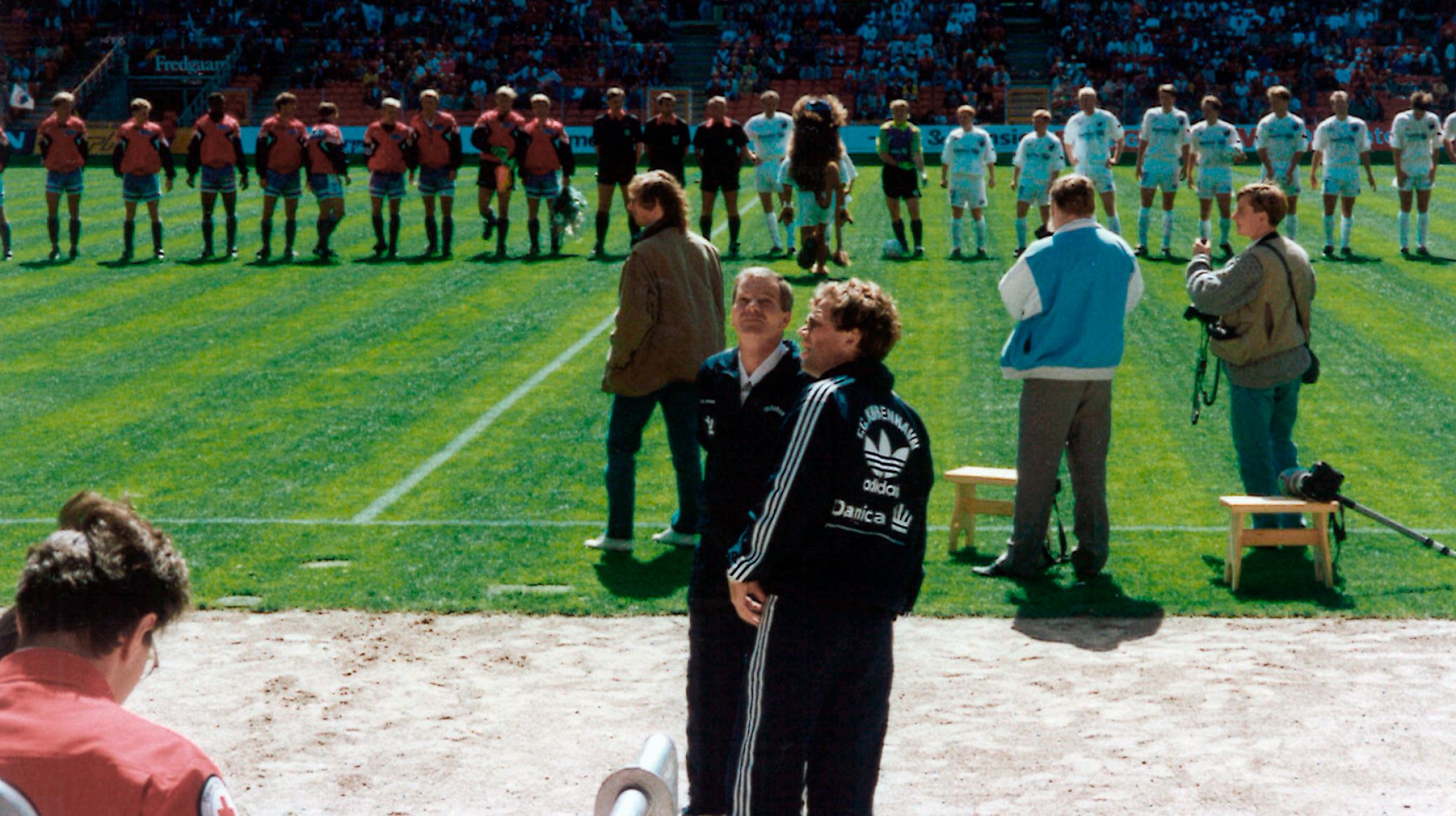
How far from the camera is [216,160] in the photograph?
2080cm

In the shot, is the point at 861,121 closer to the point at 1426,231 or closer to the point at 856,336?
the point at 1426,231

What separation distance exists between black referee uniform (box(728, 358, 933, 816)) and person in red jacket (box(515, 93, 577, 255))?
16.4 m

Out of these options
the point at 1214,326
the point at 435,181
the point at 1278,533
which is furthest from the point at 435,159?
the point at 1278,533

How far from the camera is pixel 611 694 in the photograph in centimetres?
709

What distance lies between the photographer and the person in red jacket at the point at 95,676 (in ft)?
8.02

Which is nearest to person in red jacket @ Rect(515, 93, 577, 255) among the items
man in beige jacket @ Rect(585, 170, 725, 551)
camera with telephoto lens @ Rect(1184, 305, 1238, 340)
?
man in beige jacket @ Rect(585, 170, 725, 551)

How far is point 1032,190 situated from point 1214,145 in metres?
2.41

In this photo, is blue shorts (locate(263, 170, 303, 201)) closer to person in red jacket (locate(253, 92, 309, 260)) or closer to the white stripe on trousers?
person in red jacket (locate(253, 92, 309, 260))

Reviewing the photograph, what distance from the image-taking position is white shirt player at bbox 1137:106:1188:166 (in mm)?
20812

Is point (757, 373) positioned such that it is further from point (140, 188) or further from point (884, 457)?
point (140, 188)

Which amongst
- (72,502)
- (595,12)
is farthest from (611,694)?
(595,12)

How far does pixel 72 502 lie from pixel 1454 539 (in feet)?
28.1

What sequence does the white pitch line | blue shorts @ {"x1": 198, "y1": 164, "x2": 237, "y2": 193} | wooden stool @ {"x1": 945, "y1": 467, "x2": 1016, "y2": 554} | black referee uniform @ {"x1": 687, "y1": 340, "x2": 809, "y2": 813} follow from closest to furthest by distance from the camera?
black referee uniform @ {"x1": 687, "y1": 340, "x2": 809, "y2": 813} → wooden stool @ {"x1": 945, "y1": 467, "x2": 1016, "y2": 554} → the white pitch line → blue shorts @ {"x1": 198, "y1": 164, "x2": 237, "y2": 193}

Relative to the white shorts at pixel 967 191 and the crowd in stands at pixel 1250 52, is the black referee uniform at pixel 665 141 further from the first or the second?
the crowd in stands at pixel 1250 52
